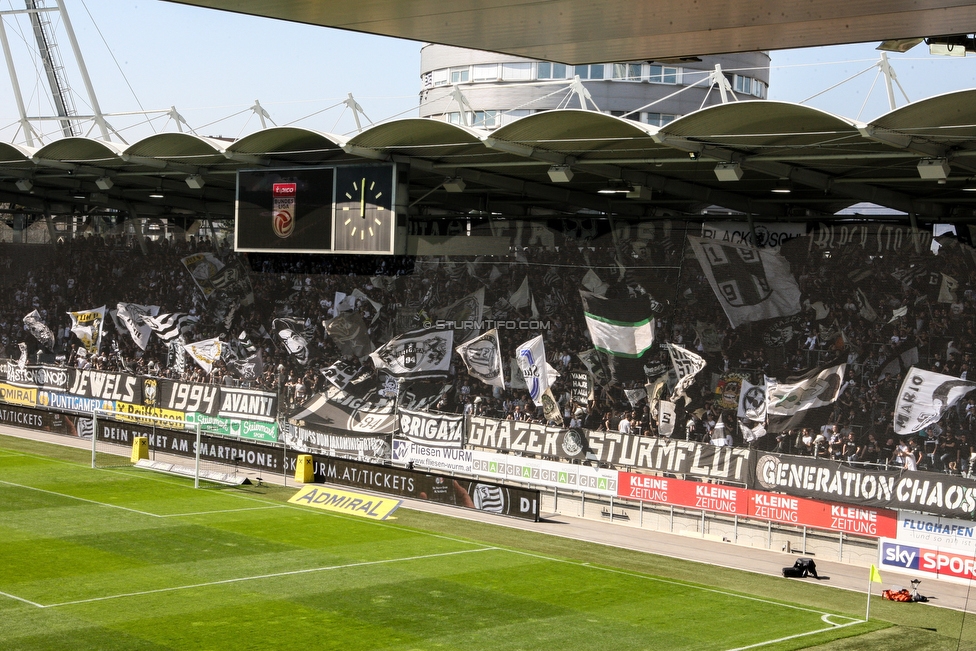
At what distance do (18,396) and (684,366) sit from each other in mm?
21523

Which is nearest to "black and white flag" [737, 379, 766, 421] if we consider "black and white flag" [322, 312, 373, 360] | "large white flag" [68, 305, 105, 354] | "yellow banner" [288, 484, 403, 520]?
"yellow banner" [288, 484, 403, 520]

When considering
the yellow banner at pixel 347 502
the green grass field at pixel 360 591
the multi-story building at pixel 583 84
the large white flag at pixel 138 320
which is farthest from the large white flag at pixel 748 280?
the multi-story building at pixel 583 84

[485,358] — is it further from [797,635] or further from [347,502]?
[797,635]

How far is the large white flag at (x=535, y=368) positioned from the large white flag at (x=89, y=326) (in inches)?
610

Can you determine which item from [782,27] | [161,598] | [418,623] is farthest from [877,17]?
[161,598]

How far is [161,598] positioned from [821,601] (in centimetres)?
960

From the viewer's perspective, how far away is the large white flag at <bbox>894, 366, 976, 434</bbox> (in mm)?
20422

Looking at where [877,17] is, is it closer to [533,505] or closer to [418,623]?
[418,623]

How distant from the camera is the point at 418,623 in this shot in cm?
1488

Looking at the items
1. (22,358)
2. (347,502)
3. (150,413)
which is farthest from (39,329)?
(347,502)

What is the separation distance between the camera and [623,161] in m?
22.7

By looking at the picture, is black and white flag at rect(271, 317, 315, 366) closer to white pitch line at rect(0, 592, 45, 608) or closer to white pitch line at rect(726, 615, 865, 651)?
white pitch line at rect(0, 592, 45, 608)

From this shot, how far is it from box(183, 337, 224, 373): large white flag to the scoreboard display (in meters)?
6.58

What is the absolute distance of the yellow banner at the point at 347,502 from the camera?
22656 mm
